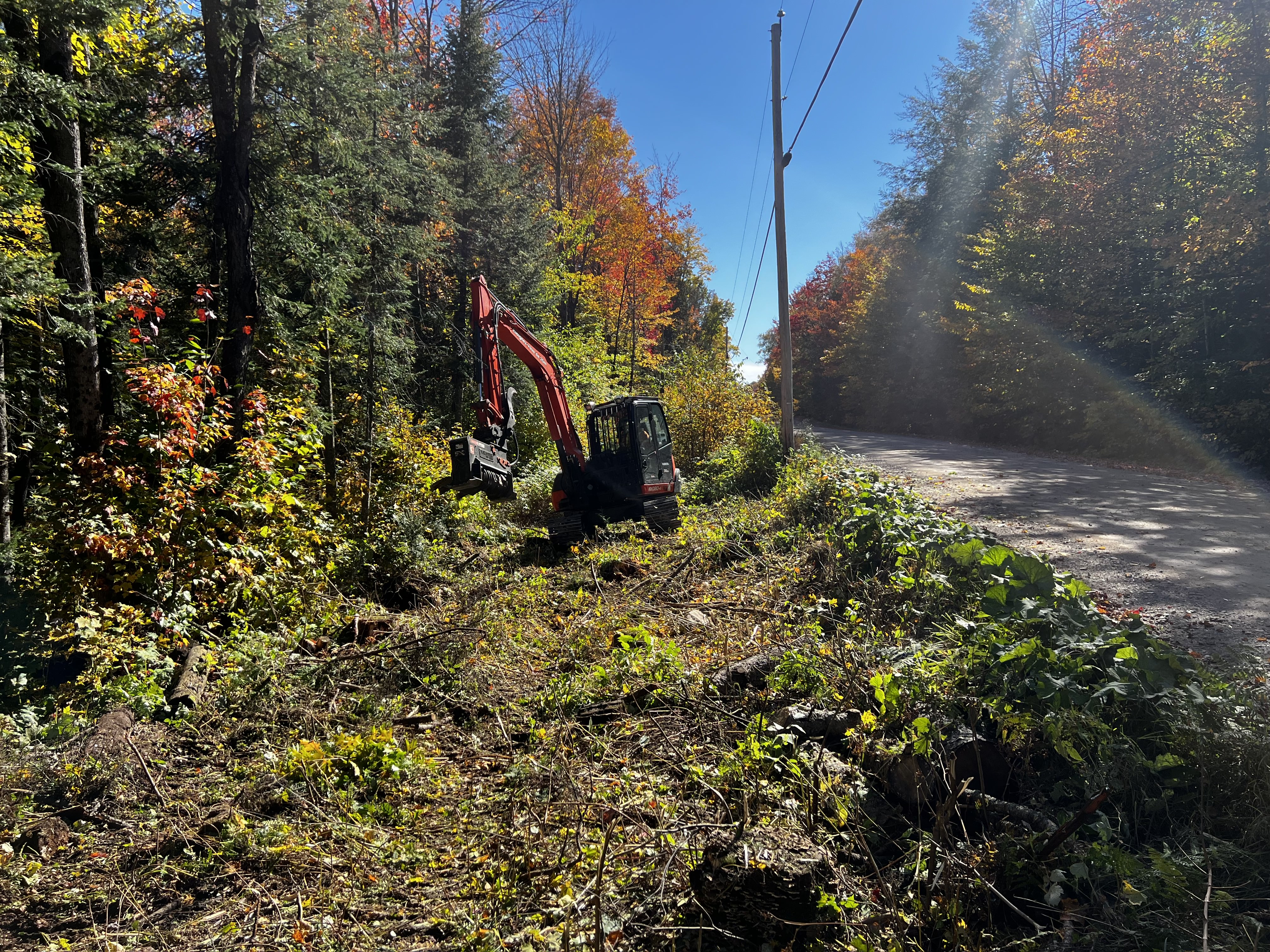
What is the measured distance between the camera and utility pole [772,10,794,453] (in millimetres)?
13922

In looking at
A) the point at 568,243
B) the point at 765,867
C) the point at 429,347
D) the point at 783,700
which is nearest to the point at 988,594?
the point at 783,700

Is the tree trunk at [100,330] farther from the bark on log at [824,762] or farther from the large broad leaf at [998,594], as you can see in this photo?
the large broad leaf at [998,594]

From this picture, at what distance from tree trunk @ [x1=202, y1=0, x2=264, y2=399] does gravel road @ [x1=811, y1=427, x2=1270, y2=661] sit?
32.4ft

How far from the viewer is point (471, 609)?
7648 mm

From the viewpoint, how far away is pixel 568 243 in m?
30.0

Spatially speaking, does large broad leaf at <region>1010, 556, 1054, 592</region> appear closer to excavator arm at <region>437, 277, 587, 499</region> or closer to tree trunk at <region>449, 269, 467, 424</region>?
excavator arm at <region>437, 277, 587, 499</region>

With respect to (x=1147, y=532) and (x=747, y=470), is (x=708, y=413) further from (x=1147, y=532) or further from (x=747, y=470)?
(x=1147, y=532)

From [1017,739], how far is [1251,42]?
1591 cm

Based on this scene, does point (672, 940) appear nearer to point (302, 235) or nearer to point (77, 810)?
point (77, 810)

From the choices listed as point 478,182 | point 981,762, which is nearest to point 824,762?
point 981,762

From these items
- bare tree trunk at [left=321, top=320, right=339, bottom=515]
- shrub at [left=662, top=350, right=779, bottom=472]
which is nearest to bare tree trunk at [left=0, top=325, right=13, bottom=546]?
bare tree trunk at [left=321, top=320, right=339, bottom=515]

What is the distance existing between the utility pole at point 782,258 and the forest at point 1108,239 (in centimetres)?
752

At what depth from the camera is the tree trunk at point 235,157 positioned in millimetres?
8703

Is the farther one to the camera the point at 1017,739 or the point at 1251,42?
the point at 1251,42
